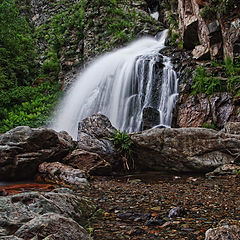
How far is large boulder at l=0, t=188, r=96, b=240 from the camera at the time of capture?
5.28ft

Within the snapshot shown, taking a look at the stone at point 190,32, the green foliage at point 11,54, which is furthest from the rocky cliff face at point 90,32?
the stone at point 190,32

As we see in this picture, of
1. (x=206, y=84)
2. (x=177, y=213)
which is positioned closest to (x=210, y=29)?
(x=206, y=84)

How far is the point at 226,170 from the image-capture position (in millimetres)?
5535

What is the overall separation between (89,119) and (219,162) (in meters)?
4.40

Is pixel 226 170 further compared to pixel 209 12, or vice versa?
pixel 209 12

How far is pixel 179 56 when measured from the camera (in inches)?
533

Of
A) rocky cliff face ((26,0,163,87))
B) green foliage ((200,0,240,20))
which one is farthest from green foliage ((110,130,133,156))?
rocky cliff face ((26,0,163,87))

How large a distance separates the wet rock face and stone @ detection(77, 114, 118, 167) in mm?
3998

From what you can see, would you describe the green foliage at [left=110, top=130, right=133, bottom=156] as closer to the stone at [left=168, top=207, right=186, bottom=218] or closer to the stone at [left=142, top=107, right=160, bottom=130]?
the stone at [left=142, top=107, right=160, bottom=130]

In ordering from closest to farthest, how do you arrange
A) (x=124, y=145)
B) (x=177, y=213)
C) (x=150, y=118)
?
(x=177, y=213) < (x=124, y=145) < (x=150, y=118)

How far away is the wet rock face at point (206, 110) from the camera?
8773mm

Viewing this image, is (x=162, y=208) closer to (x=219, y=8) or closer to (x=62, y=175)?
(x=62, y=175)

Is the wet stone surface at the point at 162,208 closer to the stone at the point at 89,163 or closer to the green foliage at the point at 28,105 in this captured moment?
the stone at the point at 89,163

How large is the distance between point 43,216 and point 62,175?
145 inches
